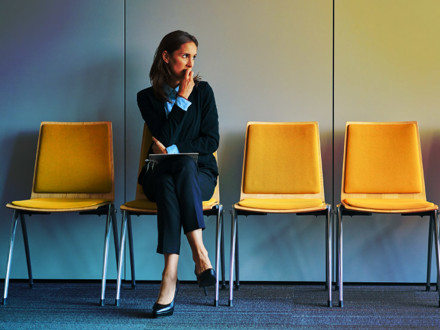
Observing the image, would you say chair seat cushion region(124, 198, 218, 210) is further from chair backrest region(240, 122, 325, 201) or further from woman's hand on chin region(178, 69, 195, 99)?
woman's hand on chin region(178, 69, 195, 99)

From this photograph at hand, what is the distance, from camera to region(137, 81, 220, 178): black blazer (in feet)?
9.44

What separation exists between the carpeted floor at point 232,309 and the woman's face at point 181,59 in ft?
4.16

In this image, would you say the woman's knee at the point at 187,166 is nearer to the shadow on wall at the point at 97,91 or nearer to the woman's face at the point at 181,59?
the woman's face at the point at 181,59

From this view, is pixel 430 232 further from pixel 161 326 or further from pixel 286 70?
pixel 161 326

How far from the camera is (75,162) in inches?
128

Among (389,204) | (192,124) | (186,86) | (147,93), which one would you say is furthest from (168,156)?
(389,204)

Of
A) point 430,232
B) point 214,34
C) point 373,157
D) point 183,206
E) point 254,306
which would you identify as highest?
point 214,34

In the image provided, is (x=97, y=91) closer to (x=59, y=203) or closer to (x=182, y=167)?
(x=59, y=203)

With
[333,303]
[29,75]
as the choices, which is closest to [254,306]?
[333,303]

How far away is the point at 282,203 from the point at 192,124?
0.67 m

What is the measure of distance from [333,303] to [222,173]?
1059 mm

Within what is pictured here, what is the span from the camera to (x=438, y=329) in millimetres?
2318

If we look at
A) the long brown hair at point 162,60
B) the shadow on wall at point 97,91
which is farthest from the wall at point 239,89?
the long brown hair at point 162,60

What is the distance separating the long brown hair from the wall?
29cm
